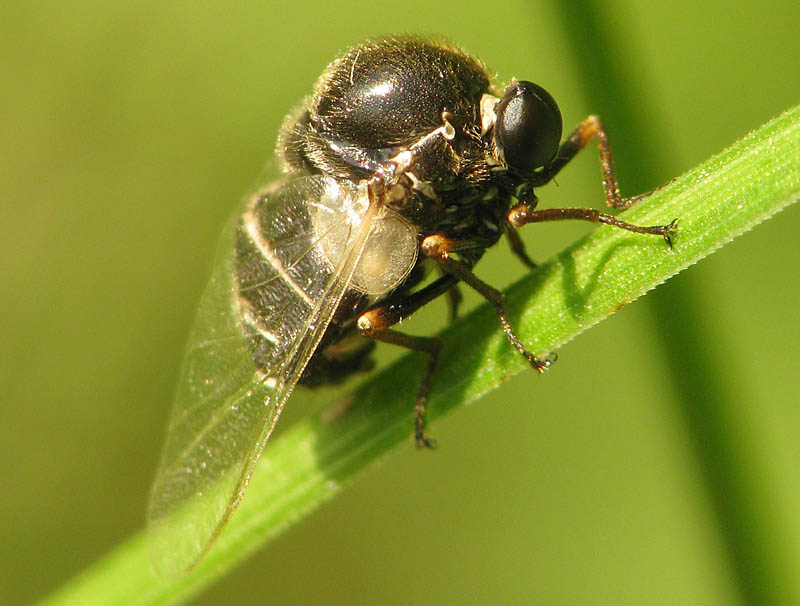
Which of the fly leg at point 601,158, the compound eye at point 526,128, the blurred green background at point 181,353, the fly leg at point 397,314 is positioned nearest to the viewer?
the fly leg at point 601,158

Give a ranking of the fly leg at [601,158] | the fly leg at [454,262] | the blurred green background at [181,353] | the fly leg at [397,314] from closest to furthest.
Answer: the fly leg at [454,262] → the fly leg at [601,158] → the fly leg at [397,314] → the blurred green background at [181,353]

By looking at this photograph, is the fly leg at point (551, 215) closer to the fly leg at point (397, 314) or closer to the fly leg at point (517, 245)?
the fly leg at point (517, 245)

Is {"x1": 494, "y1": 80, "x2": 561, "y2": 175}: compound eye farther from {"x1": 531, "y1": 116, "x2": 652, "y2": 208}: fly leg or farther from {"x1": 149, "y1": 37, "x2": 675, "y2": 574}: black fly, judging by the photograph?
{"x1": 531, "y1": 116, "x2": 652, "y2": 208}: fly leg

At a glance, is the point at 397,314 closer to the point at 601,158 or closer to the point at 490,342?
the point at 490,342

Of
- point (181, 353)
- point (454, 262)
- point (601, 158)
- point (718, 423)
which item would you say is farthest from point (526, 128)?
point (181, 353)

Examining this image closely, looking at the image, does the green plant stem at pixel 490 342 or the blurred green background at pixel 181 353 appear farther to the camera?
the blurred green background at pixel 181 353

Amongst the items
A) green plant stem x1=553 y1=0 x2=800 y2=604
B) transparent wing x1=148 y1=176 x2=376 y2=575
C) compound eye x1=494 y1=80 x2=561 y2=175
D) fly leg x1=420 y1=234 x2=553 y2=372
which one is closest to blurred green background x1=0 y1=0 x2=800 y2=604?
compound eye x1=494 y1=80 x2=561 y2=175

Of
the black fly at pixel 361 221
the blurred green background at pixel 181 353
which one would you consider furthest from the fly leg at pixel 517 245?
the blurred green background at pixel 181 353

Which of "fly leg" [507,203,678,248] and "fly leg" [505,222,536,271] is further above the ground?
"fly leg" [507,203,678,248]

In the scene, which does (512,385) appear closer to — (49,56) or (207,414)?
(207,414)
